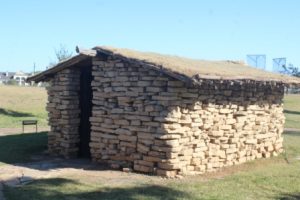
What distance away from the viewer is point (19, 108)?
31.2m

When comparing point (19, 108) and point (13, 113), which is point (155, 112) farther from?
point (19, 108)

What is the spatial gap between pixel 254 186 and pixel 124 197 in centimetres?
290

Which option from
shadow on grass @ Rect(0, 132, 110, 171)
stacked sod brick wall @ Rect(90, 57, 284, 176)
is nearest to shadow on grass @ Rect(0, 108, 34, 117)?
shadow on grass @ Rect(0, 132, 110, 171)

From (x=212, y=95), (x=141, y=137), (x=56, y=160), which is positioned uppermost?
(x=212, y=95)

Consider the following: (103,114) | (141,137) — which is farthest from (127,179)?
(103,114)

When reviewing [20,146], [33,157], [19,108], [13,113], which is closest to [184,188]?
[33,157]

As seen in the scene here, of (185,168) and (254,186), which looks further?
(185,168)

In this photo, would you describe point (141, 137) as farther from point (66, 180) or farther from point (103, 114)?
point (66, 180)

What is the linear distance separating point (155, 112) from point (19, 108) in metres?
22.3

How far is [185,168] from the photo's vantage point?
10.8 m

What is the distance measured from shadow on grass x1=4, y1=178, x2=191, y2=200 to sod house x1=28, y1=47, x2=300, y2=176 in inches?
60.6

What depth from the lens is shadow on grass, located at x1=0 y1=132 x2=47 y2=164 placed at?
495 inches

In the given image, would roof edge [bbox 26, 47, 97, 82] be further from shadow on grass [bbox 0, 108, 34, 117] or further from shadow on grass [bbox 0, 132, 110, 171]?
shadow on grass [bbox 0, 108, 34, 117]

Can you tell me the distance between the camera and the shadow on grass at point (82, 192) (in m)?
8.43
